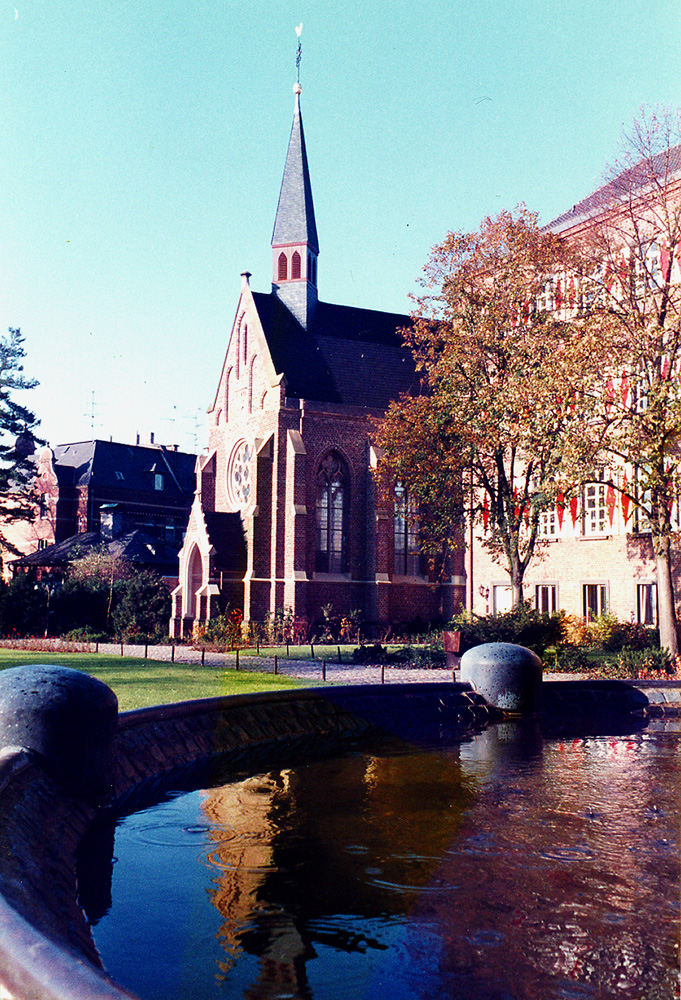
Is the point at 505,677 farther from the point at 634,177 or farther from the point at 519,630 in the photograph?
the point at 634,177

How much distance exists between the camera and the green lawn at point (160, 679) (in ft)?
42.0

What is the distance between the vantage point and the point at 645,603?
2777cm

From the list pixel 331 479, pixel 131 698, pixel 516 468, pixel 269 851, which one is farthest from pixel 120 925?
pixel 331 479

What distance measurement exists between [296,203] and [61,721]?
3974 centimetres

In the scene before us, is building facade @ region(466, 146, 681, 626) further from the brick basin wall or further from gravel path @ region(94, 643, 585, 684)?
the brick basin wall

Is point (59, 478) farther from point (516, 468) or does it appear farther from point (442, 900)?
point (442, 900)

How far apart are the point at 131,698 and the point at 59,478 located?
176 feet

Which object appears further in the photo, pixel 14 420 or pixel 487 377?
pixel 14 420

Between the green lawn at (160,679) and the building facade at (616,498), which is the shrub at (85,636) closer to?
the green lawn at (160,679)

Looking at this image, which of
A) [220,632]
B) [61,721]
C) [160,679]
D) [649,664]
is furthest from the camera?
[220,632]

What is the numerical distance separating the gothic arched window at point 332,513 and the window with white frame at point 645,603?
45.8 feet

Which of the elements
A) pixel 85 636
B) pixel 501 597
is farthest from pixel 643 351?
pixel 85 636

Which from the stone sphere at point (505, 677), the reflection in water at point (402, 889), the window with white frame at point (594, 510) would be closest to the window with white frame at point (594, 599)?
the window with white frame at point (594, 510)

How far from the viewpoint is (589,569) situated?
2967 cm
